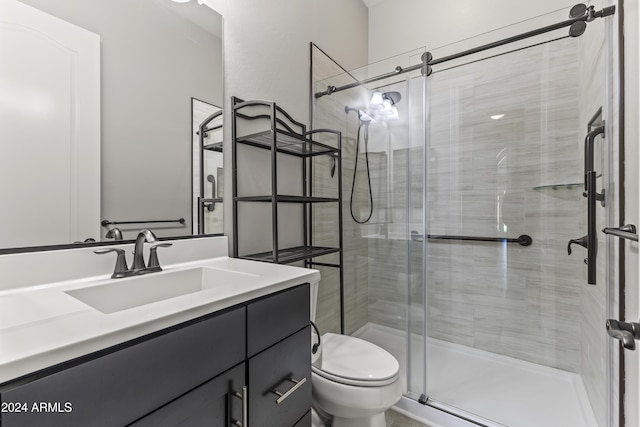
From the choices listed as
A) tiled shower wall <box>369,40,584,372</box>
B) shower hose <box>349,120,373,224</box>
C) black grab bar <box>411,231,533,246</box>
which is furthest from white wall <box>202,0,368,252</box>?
black grab bar <box>411,231,533,246</box>

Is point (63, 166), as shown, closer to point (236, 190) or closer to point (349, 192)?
point (236, 190)

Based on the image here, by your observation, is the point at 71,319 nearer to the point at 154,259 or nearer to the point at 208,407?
the point at 208,407

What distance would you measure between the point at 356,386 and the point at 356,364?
0.13 metres

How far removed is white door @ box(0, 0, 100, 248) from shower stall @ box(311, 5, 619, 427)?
125 centimetres

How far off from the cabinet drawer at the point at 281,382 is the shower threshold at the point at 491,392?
3.27ft

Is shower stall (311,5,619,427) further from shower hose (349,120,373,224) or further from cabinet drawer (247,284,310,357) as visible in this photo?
cabinet drawer (247,284,310,357)

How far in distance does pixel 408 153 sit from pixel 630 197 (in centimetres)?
115

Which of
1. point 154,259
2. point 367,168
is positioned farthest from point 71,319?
point 367,168

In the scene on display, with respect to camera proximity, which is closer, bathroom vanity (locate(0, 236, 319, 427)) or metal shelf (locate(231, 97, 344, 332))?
bathroom vanity (locate(0, 236, 319, 427))

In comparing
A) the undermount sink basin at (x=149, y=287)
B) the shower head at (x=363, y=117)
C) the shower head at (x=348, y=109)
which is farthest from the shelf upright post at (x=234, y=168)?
the shower head at (x=363, y=117)

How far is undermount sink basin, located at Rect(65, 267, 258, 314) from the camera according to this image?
2.71 feet

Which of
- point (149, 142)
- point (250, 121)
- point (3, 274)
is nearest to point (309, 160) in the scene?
point (250, 121)

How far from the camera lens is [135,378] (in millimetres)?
527

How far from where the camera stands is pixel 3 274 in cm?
76
